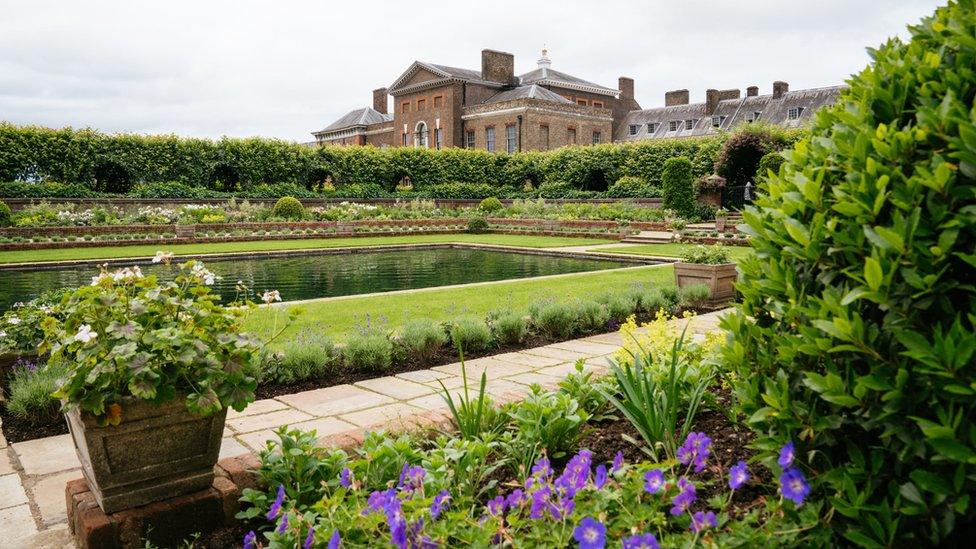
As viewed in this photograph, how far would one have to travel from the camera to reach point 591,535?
4.79 ft

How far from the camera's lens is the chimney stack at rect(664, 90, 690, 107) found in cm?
4541

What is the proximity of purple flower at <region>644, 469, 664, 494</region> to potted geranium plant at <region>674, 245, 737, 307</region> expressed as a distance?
5.91 m

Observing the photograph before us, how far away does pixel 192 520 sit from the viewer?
2457 millimetres

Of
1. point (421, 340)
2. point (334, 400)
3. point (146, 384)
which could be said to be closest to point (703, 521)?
point (146, 384)

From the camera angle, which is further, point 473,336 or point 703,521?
point 473,336

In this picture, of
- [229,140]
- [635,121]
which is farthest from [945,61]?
[635,121]

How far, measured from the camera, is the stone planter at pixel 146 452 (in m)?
2.31

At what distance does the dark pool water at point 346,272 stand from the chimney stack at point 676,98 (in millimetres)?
34458

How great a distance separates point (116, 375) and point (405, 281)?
835cm

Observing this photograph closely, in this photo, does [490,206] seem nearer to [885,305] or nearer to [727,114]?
[727,114]

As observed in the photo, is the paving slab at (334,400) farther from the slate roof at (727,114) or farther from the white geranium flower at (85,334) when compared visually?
the slate roof at (727,114)

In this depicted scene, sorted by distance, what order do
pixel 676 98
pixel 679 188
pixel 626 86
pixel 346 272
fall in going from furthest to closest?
pixel 626 86 < pixel 676 98 < pixel 679 188 < pixel 346 272

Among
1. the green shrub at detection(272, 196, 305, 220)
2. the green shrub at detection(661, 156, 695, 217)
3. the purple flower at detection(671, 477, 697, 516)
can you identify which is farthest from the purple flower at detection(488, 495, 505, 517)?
the green shrub at detection(272, 196, 305, 220)

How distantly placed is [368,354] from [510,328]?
1368mm
